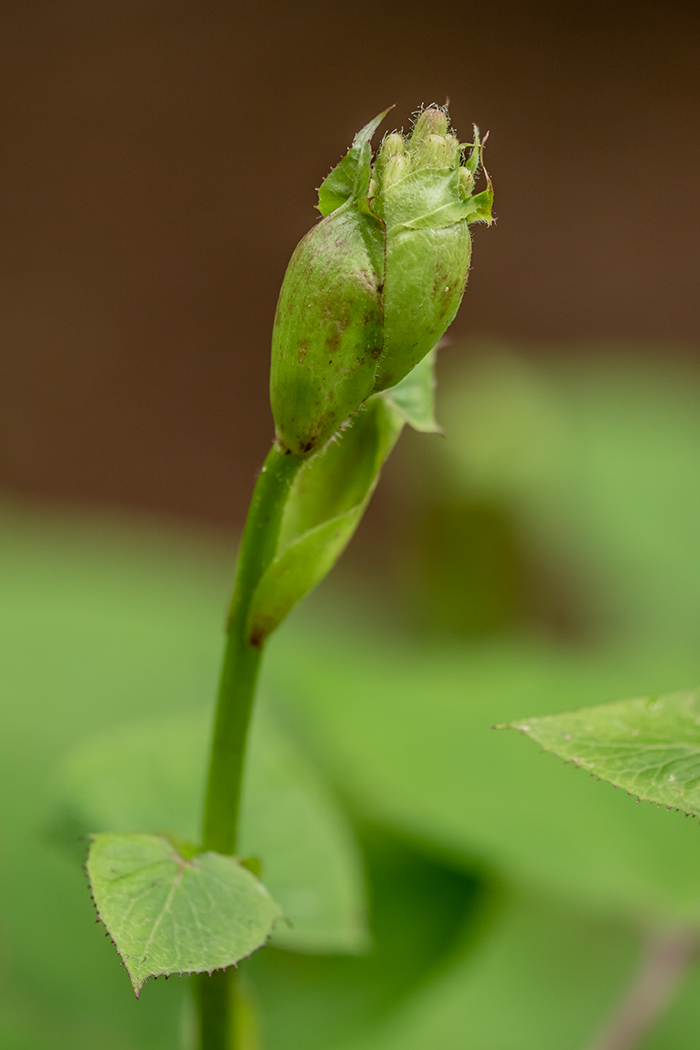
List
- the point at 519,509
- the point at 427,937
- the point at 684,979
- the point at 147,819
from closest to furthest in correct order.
→ the point at 147,819
the point at 684,979
the point at 427,937
the point at 519,509

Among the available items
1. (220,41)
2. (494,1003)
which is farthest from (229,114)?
(494,1003)

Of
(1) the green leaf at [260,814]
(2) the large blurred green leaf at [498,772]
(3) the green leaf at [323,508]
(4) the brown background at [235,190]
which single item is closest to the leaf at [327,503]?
(3) the green leaf at [323,508]

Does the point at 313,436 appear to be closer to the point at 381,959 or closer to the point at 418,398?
the point at 418,398

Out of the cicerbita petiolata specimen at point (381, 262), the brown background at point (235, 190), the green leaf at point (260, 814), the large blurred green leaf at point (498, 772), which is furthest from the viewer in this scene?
the brown background at point (235, 190)

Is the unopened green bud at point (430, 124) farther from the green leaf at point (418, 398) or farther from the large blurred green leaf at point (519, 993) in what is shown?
the large blurred green leaf at point (519, 993)

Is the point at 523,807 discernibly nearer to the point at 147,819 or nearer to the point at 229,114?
the point at 147,819

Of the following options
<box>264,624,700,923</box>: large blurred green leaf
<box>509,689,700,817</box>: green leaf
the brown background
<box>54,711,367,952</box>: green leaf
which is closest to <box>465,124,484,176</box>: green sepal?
<box>509,689,700,817</box>: green leaf
